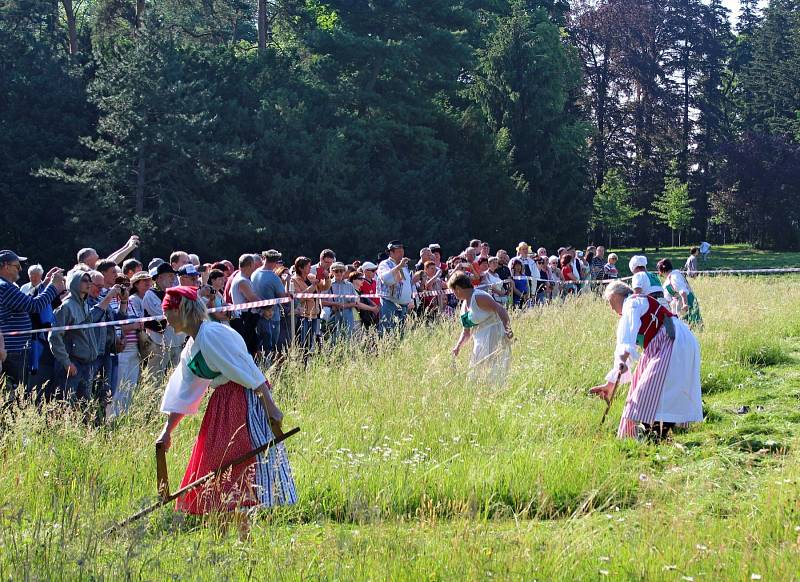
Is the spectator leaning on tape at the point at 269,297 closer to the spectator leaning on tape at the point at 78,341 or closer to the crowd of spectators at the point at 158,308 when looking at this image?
the crowd of spectators at the point at 158,308

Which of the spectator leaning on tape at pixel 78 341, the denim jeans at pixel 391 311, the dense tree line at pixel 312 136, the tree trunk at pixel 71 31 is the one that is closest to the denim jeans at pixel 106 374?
the spectator leaning on tape at pixel 78 341

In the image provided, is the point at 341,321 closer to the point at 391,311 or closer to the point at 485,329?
the point at 391,311

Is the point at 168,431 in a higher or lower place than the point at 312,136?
lower

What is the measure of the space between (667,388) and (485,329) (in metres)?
2.64

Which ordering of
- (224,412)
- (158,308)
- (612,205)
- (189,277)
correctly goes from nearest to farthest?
(224,412), (158,308), (189,277), (612,205)

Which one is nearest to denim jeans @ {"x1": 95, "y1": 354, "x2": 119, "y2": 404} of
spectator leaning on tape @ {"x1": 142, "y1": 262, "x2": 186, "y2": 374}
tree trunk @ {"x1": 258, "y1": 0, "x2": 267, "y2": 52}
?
spectator leaning on tape @ {"x1": 142, "y1": 262, "x2": 186, "y2": 374}

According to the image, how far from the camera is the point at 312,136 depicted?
132ft

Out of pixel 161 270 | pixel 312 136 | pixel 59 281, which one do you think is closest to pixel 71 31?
pixel 312 136

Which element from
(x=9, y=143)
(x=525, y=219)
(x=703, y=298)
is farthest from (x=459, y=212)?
(x=703, y=298)

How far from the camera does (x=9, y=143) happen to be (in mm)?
36438

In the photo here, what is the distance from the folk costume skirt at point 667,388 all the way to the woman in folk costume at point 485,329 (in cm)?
188

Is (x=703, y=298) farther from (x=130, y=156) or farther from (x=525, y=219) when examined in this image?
(x=525, y=219)

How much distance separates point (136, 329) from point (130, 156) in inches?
1028

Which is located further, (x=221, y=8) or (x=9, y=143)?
(x=221, y=8)
